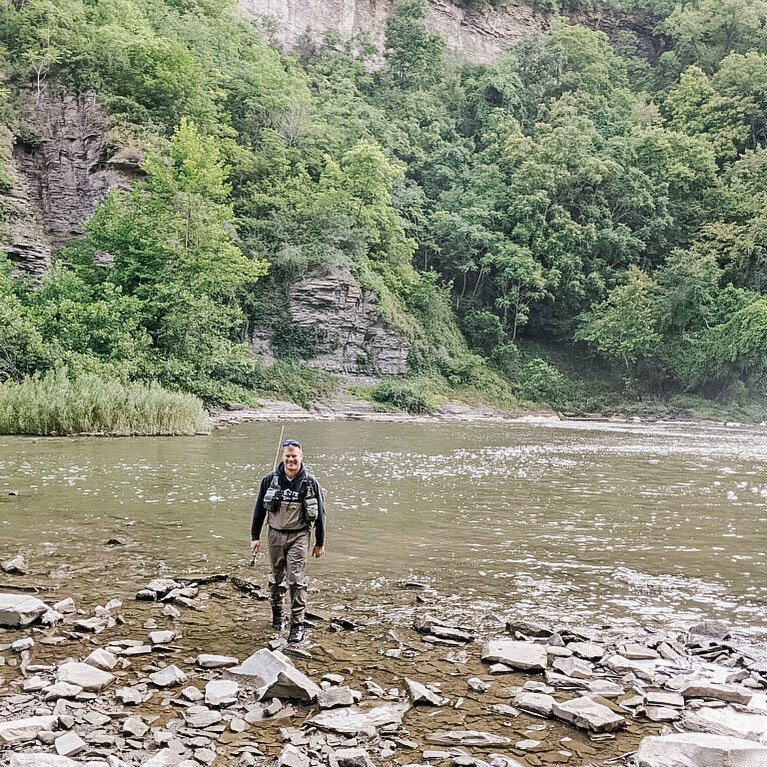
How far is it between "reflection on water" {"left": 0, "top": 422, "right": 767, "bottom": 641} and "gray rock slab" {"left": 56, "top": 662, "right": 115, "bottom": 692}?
76.6 inches

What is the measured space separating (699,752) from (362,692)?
6.72 ft

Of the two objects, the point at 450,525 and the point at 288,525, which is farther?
the point at 450,525

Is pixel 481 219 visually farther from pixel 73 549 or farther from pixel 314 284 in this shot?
pixel 73 549

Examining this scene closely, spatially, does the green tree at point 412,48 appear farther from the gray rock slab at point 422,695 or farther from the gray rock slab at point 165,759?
the gray rock slab at point 165,759

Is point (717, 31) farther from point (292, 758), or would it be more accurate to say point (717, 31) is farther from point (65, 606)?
point (292, 758)

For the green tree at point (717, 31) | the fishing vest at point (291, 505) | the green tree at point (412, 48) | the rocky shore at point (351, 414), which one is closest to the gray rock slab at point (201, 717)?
the fishing vest at point (291, 505)

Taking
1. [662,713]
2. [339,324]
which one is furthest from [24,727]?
[339,324]

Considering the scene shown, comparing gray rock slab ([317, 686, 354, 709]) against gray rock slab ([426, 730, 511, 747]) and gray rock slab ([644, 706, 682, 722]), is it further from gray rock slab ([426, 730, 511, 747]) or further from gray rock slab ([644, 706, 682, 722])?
gray rock slab ([644, 706, 682, 722])

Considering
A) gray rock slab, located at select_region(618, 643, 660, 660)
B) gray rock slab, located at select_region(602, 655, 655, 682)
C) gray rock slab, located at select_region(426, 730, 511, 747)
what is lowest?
gray rock slab, located at select_region(618, 643, 660, 660)

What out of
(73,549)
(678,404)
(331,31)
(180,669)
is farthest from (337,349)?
(331,31)

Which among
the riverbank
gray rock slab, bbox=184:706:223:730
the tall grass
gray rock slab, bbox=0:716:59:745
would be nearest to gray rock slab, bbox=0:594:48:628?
gray rock slab, bbox=0:716:59:745

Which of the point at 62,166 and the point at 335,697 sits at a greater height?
the point at 62,166

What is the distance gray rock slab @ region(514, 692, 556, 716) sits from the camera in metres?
4.17

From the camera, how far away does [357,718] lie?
402cm
